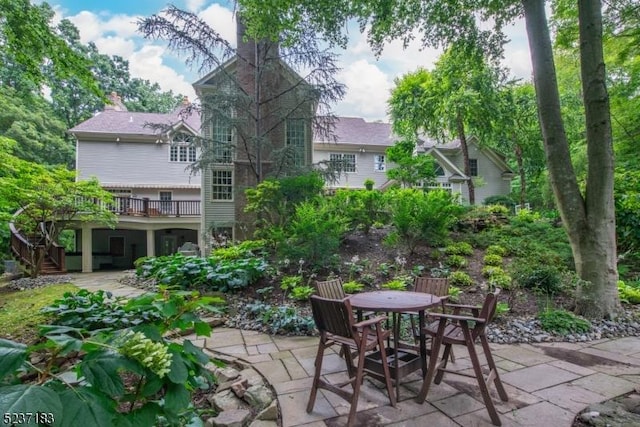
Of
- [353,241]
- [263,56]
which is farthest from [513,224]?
[263,56]

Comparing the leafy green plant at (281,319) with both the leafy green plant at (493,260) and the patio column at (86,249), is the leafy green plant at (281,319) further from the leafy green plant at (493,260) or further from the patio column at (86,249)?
the patio column at (86,249)

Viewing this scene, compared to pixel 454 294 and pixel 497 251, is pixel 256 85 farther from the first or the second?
pixel 454 294

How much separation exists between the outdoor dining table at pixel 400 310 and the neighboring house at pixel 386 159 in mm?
12302

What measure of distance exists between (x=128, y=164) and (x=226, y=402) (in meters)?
16.1

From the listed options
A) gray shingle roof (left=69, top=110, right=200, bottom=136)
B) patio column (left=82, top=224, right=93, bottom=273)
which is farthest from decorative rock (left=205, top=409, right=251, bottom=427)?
gray shingle roof (left=69, top=110, right=200, bottom=136)

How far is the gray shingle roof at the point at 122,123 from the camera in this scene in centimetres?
1547

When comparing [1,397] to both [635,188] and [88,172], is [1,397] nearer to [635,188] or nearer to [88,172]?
[635,188]

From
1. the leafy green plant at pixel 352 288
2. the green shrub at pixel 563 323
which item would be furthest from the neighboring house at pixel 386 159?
the green shrub at pixel 563 323

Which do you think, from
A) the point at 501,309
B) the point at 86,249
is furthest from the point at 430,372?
the point at 86,249

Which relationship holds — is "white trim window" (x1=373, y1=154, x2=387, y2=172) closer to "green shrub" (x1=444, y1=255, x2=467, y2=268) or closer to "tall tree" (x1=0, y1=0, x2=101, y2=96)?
"green shrub" (x1=444, y1=255, x2=467, y2=268)

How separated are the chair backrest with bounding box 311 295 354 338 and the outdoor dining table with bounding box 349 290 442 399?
1.15 ft

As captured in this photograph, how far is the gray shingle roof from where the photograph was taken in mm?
15467

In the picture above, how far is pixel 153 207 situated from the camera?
14.7 m

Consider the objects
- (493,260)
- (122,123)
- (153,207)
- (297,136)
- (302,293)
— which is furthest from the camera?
(122,123)
